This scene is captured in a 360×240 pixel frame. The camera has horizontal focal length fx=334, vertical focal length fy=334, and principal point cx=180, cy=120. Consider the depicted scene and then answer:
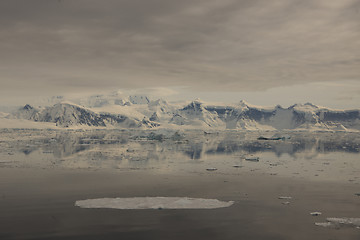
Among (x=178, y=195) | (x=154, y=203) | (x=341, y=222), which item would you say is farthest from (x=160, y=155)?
(x=341, y=222)

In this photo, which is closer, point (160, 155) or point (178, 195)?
point (178, 195)

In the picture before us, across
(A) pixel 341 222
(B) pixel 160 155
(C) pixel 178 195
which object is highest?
(A) pixel 341 222

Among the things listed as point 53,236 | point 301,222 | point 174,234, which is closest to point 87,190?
point 53,236

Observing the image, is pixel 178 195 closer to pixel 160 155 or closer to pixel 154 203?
pixel 154 203

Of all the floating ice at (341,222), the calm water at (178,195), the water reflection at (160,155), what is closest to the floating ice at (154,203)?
the calm water at (178,195)

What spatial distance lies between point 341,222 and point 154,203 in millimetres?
11814

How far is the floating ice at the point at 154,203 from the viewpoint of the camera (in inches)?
885

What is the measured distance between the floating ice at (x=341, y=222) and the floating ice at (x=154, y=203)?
252 inches

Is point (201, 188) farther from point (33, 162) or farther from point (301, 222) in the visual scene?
point (33, 162)

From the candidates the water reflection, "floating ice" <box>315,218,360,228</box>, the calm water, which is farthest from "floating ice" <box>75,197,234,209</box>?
the water reflection

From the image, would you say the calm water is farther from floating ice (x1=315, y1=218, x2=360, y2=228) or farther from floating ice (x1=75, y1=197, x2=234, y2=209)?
floating ice (x1=75, y1=197, x2=234, y2=209)

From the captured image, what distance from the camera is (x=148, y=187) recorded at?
1159 inches

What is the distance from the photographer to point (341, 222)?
19391mm

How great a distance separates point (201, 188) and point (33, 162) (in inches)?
1123
